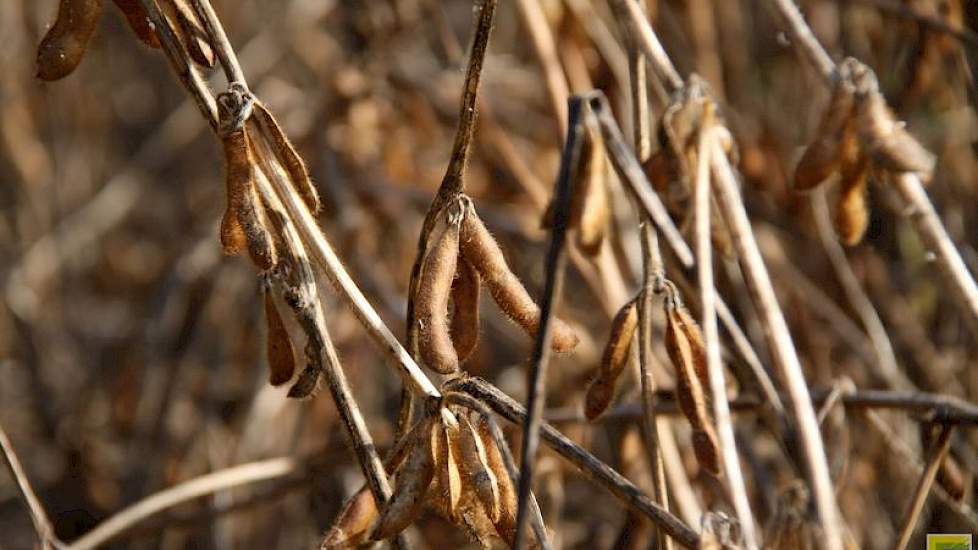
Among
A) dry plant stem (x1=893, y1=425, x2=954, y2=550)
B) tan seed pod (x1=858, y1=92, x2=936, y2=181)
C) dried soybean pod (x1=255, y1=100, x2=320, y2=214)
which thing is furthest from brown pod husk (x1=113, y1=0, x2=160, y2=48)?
dry plant stem (x1=893, y1=425, x2=954, y2=550)

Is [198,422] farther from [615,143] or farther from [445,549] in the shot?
[615,143]

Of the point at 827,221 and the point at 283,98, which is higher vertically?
the point at 283,98

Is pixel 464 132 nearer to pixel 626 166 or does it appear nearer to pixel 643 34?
pixel 626 166

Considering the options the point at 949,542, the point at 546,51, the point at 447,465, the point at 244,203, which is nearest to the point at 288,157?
the point at 244,203

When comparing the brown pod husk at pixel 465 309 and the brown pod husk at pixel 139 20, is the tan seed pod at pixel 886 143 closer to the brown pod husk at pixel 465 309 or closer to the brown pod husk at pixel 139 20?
the brown pod husk at pixel 465 309

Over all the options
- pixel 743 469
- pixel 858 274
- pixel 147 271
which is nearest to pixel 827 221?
pixel 858 274
